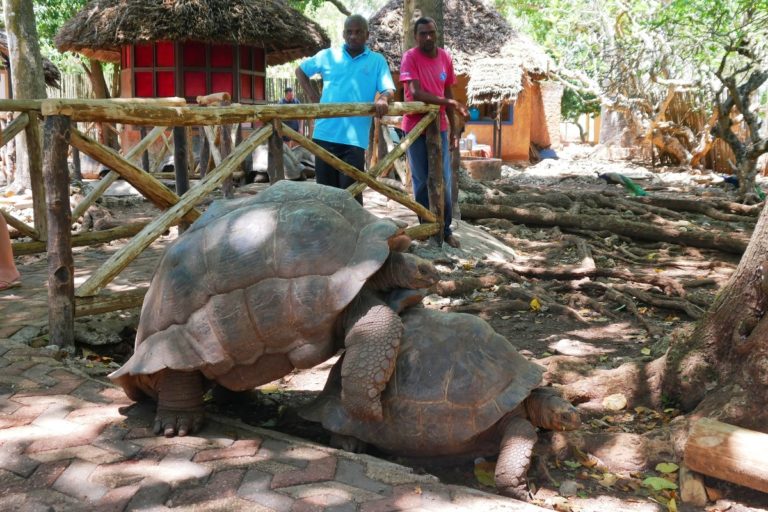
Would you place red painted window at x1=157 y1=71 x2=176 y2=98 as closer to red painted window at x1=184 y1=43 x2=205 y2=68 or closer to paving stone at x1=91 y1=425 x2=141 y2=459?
red painted window at x1=184 y1=43 x2=205 y2=68

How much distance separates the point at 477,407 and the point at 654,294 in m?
3.90

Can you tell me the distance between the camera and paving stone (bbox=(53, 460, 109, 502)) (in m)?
2.73

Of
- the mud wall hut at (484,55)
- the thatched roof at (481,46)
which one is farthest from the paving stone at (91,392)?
the thatched roof at (481,46)

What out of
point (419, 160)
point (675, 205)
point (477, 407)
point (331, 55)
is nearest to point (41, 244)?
point (331, 55)

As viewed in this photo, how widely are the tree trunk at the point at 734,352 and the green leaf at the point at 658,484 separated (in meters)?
0.42

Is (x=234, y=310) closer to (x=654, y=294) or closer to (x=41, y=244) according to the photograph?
(x=41, y=244)

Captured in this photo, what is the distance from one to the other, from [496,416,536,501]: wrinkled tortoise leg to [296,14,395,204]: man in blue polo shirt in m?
3.67

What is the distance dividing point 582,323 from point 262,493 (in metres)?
3.72

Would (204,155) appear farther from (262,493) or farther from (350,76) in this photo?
(262,493)

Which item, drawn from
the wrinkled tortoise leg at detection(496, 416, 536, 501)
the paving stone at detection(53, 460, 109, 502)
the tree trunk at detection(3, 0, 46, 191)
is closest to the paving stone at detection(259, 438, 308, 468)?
the paving stone at detection(53, 460, 109, 502)

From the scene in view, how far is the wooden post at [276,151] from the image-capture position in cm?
540

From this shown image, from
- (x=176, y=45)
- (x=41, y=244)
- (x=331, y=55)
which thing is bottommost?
(x=41, y=244)

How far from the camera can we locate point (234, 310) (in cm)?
327

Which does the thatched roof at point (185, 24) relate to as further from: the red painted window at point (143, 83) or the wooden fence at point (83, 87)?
the wooden fence at point (83, 87)
